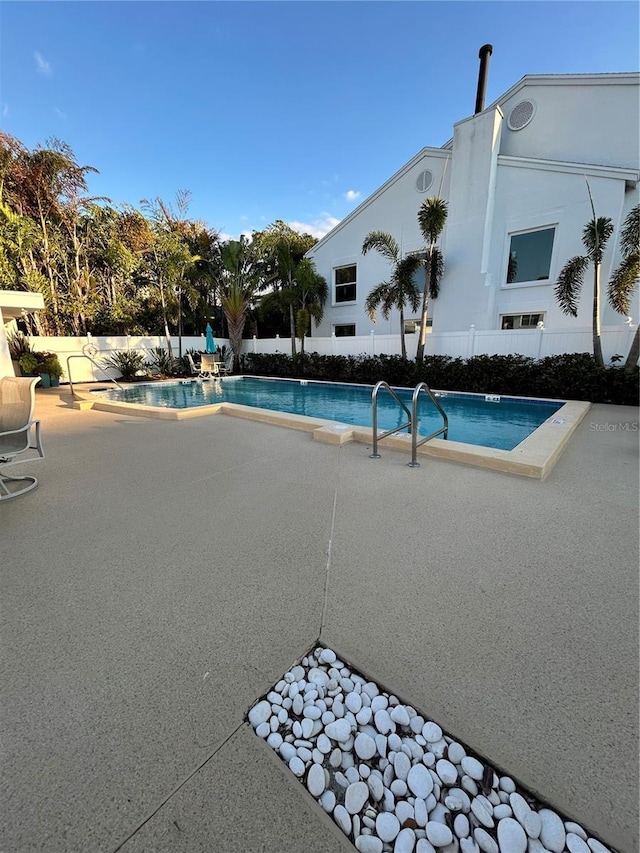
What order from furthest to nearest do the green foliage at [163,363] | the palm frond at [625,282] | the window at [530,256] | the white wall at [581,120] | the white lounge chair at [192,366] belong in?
1. the green foliage at [163,363]
2. the white lounge chair at [192,366]
3. the window at [530,256]
4. the white wall at [581,120]
5. the palm frond at [625,282]

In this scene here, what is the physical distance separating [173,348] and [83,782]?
53.8 feet

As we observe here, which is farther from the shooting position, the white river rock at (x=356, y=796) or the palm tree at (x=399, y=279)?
the palm tree at (x=399, y=279)

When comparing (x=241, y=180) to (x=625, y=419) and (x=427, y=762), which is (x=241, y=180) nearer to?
(x=625, y=419)

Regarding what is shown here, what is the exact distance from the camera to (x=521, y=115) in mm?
→ 10711

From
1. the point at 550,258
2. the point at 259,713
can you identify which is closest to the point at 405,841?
the point at 259,713

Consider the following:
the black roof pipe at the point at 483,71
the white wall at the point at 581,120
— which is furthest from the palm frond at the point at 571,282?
the black roof pipe at the point at 483,71

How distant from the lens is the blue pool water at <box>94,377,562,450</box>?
6824mm

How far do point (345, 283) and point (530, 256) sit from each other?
23.0 feet

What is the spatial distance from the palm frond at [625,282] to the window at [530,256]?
2938 mm

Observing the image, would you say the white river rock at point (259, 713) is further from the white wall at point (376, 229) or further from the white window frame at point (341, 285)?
the white window frame at point (341, 285)

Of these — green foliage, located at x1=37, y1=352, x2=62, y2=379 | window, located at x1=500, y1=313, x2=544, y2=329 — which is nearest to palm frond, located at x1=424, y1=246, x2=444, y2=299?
window, located at x1=500, y1=313, x2=544, y2=329

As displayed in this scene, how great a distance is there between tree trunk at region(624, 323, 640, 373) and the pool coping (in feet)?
4.97

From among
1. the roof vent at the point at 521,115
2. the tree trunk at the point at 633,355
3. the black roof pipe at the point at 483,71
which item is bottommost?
the tree trunk at the point at 633,355

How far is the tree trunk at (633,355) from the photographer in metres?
7.45
